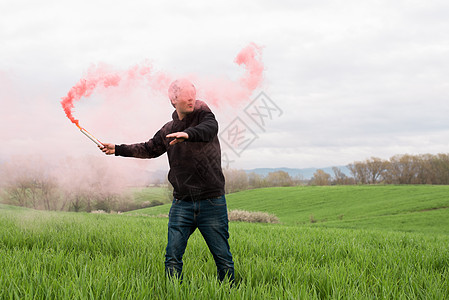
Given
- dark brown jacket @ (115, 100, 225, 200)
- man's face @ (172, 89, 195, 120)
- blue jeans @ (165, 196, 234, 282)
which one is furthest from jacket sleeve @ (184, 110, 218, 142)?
blue jeans @ (165, 196, 234, 282)

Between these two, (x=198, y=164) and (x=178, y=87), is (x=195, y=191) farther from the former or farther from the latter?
(x=178, y=87)

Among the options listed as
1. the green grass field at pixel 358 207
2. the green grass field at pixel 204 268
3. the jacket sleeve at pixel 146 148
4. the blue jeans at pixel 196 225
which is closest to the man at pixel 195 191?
the blue jeans at pixel 196 225

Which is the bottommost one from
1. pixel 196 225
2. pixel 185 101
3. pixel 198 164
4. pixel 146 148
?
pixel 196 225

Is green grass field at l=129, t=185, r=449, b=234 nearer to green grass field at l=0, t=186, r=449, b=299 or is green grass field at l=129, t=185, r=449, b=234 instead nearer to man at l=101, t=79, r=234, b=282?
green grass field at l=0, t=186, r=449, b=299

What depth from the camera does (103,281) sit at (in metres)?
3.04

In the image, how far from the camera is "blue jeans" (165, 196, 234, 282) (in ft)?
11.8

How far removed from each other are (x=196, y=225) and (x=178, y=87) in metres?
1.56

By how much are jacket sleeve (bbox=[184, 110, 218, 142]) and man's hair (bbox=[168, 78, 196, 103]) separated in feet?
0.95

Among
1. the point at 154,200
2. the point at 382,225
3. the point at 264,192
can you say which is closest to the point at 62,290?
the point at 382,225

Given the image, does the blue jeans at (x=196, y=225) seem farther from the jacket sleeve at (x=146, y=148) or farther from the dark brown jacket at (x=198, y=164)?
the jacket sleeve at (x=146, y=148)

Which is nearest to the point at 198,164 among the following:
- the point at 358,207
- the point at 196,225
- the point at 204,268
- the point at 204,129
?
the point at 204,129

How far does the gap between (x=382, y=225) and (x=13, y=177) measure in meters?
27.8

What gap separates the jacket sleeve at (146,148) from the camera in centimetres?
412

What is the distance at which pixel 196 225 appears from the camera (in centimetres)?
372
